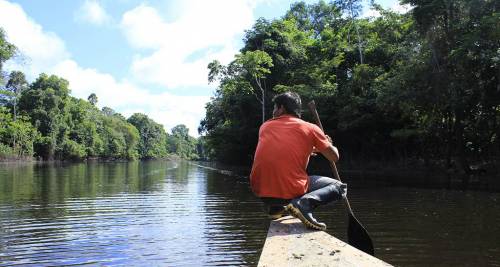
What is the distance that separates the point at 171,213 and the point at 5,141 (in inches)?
2500

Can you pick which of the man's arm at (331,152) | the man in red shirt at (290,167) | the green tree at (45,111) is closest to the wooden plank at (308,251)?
the man in red shirt at (290,167)

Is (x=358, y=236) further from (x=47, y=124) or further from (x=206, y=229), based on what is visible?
A: (x=47, y=124)

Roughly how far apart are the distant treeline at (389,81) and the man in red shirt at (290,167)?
17.7 meters

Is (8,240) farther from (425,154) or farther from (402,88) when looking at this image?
(425,154)

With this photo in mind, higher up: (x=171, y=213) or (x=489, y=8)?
(x=489, y=8)

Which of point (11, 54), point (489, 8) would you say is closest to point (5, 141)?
point (11, 54)

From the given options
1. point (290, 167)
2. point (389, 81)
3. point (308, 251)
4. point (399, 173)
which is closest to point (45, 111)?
point (399, 173)

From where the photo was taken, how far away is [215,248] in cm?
775

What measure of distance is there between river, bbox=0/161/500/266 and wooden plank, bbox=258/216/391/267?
3059 mm

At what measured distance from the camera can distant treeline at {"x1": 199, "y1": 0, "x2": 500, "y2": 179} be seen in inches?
929

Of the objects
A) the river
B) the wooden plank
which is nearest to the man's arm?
the wooden plank

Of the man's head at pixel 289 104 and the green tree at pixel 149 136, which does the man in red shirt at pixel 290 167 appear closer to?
the man's head at pixel 289 104

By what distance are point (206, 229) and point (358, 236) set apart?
16.9 feet

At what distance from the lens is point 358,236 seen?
5.05m
